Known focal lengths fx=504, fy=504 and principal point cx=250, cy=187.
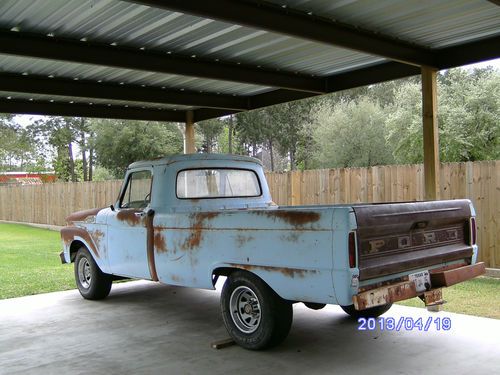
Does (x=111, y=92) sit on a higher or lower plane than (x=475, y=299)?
higher

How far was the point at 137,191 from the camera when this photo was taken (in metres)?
7.06

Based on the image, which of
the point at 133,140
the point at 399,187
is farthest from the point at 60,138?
the point at 399,187

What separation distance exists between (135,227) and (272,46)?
3068 millimetres

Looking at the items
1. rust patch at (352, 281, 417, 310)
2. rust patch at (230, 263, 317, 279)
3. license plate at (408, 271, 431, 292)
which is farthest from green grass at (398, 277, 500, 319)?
rust patch at (230, 263, 317, 279)

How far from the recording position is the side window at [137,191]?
679 cm

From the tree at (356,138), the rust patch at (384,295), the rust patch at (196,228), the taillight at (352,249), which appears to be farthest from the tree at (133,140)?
the taillight at (352,249)

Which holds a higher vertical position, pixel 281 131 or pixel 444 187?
pixel 281 131

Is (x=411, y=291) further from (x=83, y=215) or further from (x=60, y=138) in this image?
(x=60, y=138)

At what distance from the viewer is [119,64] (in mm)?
6801

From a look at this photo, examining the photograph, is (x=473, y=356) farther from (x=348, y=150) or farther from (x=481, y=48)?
(x=348, y=150)

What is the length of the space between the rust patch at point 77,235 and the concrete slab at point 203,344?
2.84 feet

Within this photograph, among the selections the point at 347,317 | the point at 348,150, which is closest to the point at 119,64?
the point at 347,317

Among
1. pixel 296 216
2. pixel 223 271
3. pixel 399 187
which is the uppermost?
pixel 399 187

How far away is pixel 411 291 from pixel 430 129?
326 centimetres
